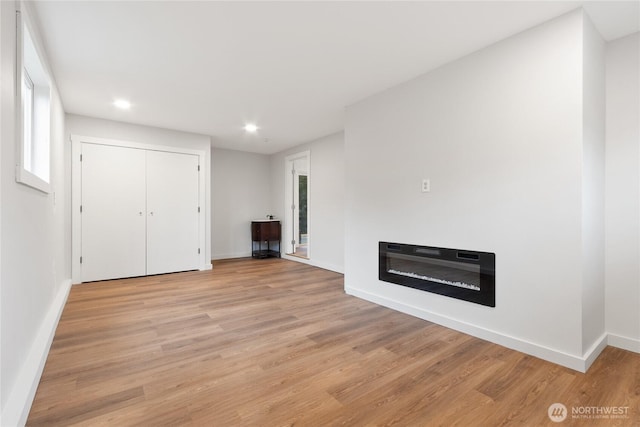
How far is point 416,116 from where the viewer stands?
2.85 metres

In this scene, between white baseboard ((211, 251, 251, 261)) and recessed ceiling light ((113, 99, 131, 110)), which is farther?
white baseboard ((211, 251, 251, 261))

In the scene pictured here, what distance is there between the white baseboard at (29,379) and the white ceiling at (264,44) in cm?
217

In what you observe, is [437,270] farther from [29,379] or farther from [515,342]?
[29,379]

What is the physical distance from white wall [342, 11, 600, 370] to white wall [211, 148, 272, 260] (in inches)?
160

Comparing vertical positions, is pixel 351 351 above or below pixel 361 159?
below

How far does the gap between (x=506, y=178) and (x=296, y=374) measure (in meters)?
2.03

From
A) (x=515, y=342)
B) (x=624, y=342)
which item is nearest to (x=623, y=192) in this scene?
(x=624, y=342)

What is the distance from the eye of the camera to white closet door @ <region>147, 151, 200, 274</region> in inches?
182

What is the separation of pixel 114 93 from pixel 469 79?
361cm

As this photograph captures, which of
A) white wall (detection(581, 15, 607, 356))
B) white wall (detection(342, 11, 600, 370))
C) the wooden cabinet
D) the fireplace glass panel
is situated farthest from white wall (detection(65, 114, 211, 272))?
white wall (detection(581, 15, 607, 356))

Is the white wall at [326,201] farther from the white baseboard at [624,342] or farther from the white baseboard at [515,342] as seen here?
the white baseboard at [624,342]

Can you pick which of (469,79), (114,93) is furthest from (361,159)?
(114,93)

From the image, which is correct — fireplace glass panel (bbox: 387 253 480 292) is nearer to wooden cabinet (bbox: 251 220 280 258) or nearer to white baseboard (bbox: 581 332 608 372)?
white baseboard (bbox: 581 332 608 372)

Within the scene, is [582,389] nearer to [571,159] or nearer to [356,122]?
[571,159]
